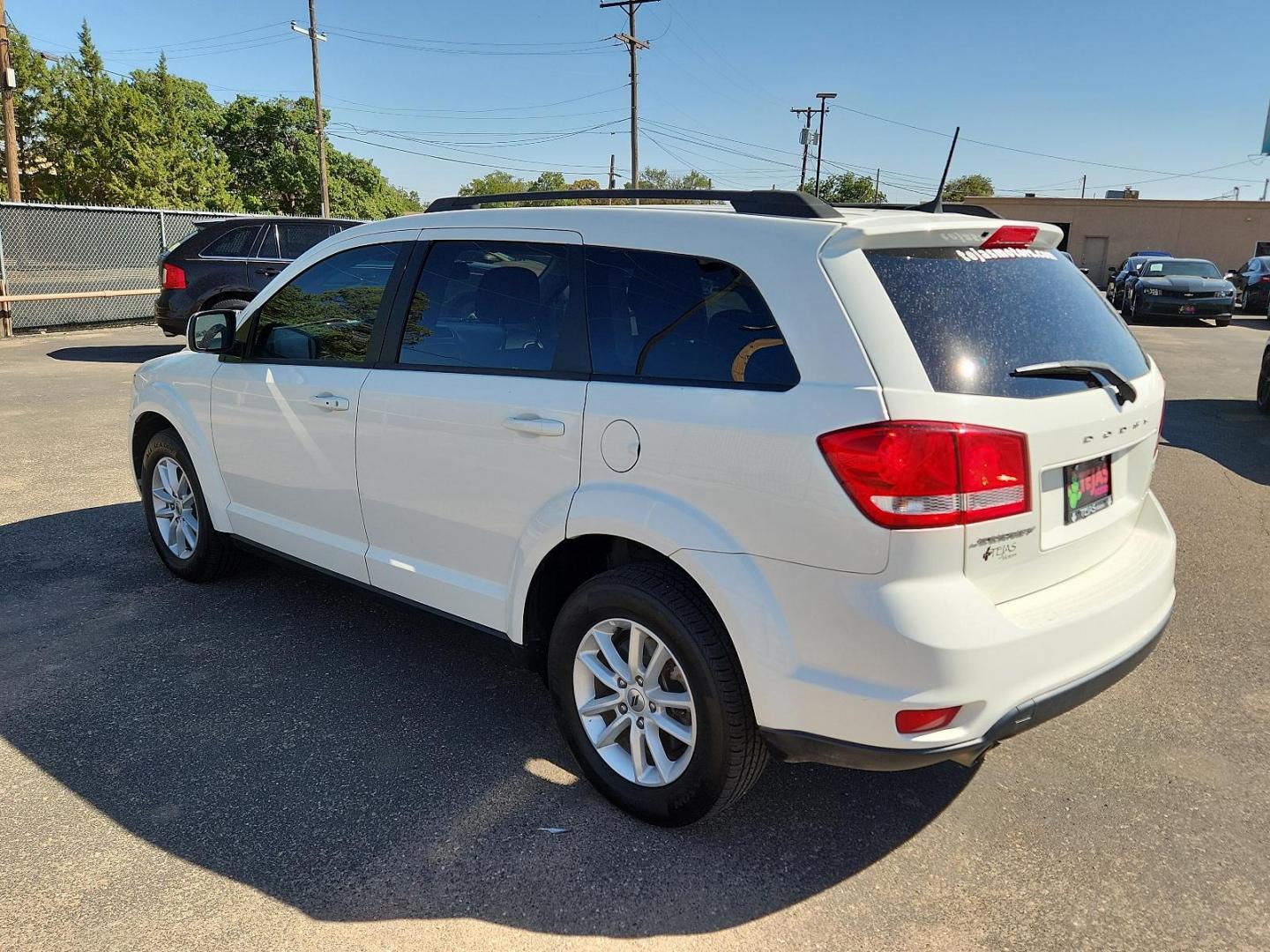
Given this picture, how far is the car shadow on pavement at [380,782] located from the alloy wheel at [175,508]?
434 millimetres

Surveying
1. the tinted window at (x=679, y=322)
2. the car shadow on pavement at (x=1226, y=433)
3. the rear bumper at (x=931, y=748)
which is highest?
the tinted window at (x=679, y=322)

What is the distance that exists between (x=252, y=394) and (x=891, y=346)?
2.92 metres

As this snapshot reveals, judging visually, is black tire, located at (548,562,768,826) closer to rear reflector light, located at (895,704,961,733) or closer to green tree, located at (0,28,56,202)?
rear reflector light, located at (895,704,961,733)

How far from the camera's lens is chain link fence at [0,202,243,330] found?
15.2m

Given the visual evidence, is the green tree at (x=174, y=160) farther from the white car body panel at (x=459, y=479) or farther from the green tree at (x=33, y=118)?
the white car body panel at (x=459, y=479)

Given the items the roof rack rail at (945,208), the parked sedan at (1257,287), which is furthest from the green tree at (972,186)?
the roof rack rail at (945,208)

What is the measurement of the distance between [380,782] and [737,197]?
2164mm

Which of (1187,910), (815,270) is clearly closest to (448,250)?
(815,270)

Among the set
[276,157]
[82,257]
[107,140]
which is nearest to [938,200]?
[82,257]

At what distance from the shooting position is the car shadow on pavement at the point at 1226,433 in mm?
7965

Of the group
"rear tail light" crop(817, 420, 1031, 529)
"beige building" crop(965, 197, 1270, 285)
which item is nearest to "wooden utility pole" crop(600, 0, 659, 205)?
"beige building" crop(965, 197, 1270, 285)

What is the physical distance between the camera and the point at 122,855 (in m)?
2.77

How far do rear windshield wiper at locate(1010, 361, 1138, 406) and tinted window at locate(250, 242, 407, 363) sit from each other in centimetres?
232

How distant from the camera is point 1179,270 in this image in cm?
2242
